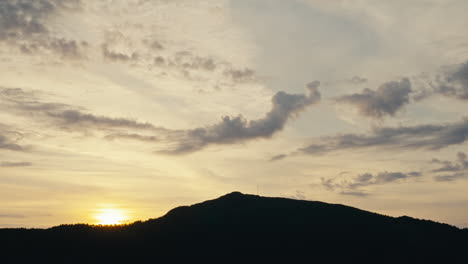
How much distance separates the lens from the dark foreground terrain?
71.1m

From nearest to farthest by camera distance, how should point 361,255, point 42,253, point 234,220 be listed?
point 42,253 → point 361,255 → point 234,220

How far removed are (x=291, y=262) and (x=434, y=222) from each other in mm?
36417

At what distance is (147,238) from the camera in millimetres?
76500

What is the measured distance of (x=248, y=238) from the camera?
75.9 meters

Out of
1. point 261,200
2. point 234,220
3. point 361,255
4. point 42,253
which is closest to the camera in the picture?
point 42,253

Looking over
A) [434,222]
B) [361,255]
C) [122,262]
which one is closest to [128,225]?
[122,262]

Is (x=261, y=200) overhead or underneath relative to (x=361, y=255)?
overhead

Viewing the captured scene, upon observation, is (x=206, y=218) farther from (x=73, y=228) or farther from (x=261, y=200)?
(x=73, y=228)

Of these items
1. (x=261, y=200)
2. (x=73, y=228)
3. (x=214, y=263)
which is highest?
(x=261, y=200)

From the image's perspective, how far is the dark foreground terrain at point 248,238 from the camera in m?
71.1

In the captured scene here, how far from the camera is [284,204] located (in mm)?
86062

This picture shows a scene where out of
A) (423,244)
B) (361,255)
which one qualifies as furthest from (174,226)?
(423,244)

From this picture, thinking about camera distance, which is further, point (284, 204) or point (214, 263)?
point (284, 204)

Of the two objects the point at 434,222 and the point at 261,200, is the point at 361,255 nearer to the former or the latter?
the point at 261,200
